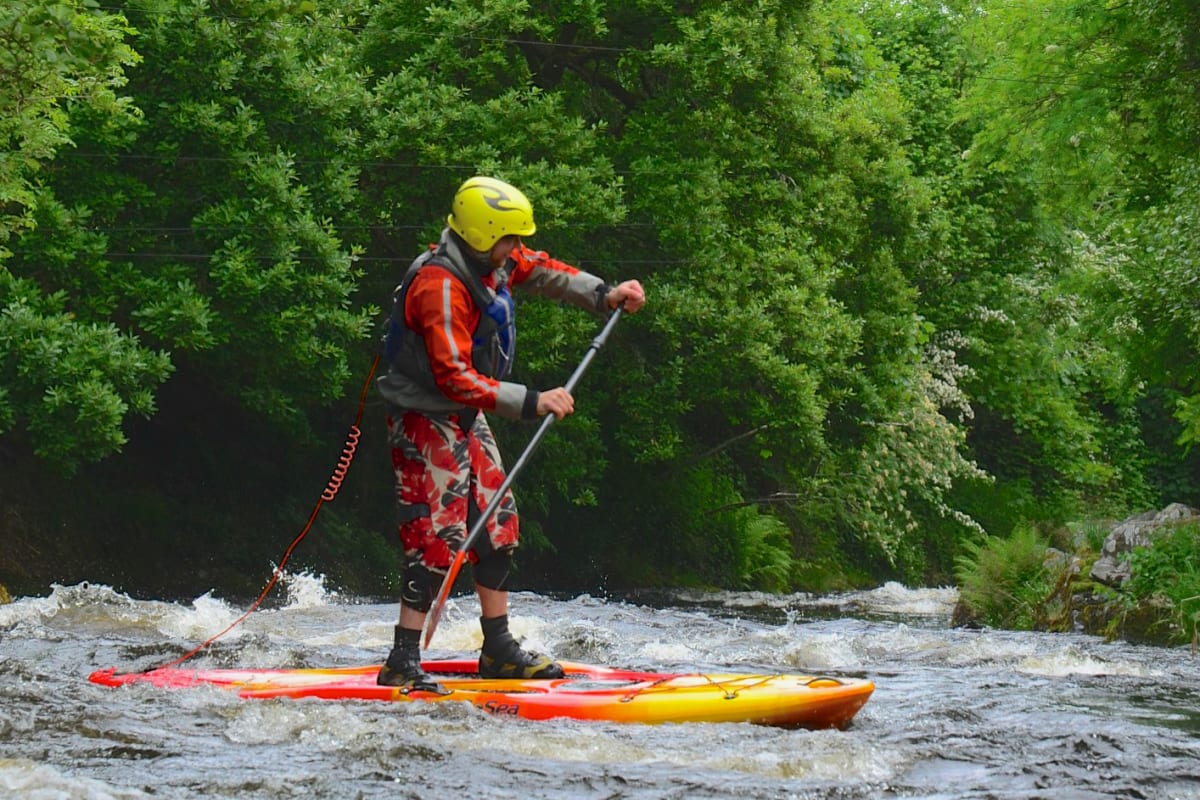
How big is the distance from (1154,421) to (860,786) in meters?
34.9

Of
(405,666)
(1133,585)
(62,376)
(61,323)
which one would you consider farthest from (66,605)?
(1133,585)

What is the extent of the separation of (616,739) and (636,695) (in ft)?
1.74

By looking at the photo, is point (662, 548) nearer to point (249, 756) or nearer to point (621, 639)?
point (621, 639)

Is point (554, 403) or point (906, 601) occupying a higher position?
point (554, 403)

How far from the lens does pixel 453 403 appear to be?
7324 millimetres

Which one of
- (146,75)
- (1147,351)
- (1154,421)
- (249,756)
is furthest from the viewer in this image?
(1154,421)

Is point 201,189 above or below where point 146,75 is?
below

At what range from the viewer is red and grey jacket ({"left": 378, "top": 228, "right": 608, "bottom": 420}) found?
23.3 feet

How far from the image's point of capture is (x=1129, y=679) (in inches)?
376

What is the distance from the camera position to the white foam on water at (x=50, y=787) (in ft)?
17.4

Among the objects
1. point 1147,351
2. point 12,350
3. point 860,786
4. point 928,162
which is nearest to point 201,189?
point 12,350

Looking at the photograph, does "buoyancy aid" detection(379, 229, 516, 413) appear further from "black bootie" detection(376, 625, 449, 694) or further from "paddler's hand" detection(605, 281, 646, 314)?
"black bootie" detection(376, 625, 449, 694)

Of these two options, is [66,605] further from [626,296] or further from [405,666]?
[626,296]

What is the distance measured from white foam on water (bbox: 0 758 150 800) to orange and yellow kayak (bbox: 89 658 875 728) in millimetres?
1836
